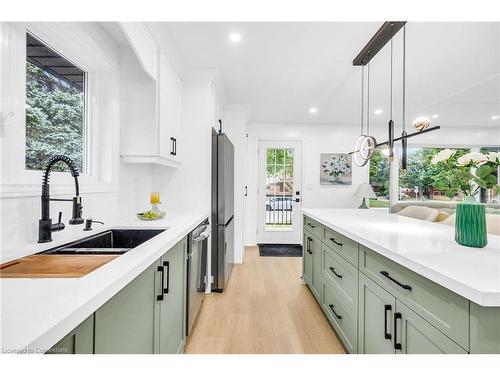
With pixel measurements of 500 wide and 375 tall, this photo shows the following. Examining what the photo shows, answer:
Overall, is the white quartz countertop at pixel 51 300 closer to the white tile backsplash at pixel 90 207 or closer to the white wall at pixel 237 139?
the white tile backsplash at pixel 90 207

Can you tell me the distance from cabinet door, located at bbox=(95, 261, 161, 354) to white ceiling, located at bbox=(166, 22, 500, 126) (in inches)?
76.7

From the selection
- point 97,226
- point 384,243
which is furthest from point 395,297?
point 97,226

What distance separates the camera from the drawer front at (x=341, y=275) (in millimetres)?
1681

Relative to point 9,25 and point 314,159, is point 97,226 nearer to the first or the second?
point 9,25

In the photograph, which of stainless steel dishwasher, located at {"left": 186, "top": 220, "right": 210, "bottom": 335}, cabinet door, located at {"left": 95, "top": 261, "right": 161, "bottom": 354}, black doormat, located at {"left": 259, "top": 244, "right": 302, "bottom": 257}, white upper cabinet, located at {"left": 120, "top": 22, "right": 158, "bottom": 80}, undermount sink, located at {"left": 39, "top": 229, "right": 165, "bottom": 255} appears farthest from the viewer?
black doormat, located at {"left": 259, "top": 244, "right": 302, "bottom": 257}

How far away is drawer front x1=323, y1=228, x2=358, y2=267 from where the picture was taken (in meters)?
1.69

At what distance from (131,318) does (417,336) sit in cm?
112

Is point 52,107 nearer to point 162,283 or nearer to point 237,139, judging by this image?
point 162,283

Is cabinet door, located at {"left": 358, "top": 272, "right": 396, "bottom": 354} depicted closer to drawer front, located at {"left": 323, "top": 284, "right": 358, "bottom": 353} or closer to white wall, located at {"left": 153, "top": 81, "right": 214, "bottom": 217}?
drawer front, located at {"left": 323, "top": 284, "right": 358, "bottom": 353}

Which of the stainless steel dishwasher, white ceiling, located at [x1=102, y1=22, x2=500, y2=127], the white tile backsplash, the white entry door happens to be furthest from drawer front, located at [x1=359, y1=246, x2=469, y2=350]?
the white entry door

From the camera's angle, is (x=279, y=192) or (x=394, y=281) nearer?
(x=394, y=281)

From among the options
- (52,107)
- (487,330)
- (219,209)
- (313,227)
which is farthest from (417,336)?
(52,107)

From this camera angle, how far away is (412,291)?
43.3 inches

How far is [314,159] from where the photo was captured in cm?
543
